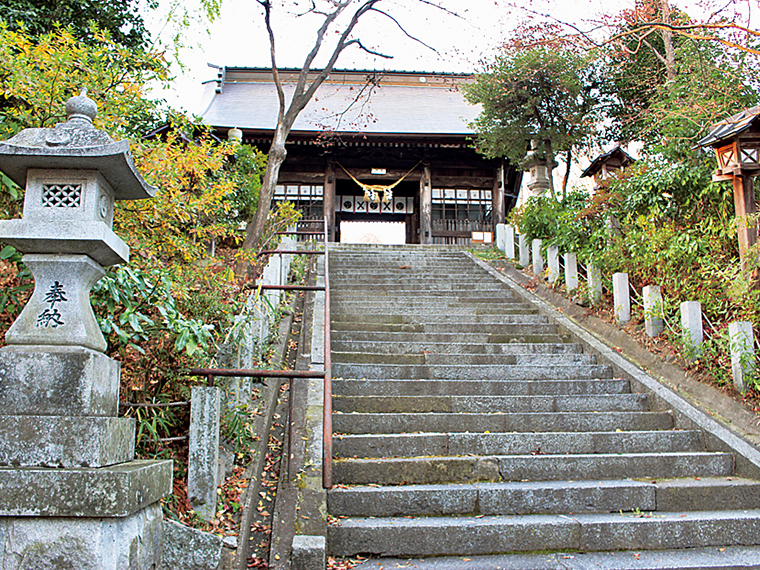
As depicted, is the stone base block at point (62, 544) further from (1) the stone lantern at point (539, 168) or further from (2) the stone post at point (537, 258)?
(1) the stone lantern at point (539, 168)

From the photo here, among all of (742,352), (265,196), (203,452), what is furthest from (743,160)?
(265,196)

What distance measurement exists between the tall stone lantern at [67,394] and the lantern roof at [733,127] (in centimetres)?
534

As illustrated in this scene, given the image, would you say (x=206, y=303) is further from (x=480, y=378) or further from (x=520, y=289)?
(x=520, y=289)

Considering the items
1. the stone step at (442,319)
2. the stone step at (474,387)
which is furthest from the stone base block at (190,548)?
the stone step at (442,319)

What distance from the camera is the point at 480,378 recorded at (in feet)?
17.0

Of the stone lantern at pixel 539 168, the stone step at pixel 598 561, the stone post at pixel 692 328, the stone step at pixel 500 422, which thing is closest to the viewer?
the stone step at pixel 598 561

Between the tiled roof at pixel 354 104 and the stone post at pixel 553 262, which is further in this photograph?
the tiled roof at pixel 354 104

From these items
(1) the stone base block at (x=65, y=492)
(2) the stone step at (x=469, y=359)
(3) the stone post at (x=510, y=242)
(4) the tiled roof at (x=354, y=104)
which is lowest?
(1) the stone base block at (x=65, y=492)

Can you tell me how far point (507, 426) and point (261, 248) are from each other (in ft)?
15.3

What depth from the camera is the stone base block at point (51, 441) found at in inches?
90.0

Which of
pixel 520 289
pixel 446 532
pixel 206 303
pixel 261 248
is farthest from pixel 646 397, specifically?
pixel 261 248

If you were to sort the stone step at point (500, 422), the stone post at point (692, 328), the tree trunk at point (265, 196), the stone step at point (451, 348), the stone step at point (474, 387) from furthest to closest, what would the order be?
the tree trunk at point (265, 196), the stone step at point (451, 348), the stone post at point (692, 328), the stone step at point (474, 387), the stone step at point (500, 422)

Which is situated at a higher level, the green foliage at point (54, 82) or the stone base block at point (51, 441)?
the green foliage at point (54, 82)

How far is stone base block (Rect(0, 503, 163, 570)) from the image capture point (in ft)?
7.25
